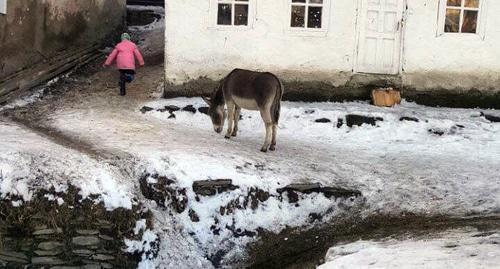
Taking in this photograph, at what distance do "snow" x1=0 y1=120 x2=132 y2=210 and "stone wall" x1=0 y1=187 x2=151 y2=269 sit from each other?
126mm

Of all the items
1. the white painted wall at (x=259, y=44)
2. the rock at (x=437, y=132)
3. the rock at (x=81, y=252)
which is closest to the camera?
the rock at (x=81, y=252)

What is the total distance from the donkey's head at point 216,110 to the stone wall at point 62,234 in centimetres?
307

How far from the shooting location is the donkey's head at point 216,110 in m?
10.7

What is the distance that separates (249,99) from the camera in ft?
32.9

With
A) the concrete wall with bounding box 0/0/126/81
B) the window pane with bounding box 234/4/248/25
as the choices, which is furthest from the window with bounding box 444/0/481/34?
the concrete wall with bounding box 0/0/126/81

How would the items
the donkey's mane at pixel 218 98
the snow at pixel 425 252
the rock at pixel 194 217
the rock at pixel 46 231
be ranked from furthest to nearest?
the donkey's mane at pixel 218 98 → the rock at pixel 194 217 → the rock at pixel 46 231 → the snow at pixel 425 252

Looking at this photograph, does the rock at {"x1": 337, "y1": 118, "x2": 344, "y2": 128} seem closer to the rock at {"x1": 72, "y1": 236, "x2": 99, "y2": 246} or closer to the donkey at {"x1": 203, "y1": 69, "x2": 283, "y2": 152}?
the donkey at {"x1": 203, "y1": 69, "x2": 283, "y2": 152}

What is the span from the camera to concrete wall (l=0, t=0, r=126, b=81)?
13.0 m

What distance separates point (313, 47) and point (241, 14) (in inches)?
61.1

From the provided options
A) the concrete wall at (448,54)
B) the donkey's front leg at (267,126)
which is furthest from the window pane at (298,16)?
the donkey's front leg at (267,126)

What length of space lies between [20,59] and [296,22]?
586 centimetres

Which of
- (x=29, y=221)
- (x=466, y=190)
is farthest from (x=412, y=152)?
(x=29, y=221)

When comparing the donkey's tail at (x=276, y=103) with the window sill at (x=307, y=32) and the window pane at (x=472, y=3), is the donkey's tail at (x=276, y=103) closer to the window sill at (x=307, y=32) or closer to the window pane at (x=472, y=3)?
the window sill at (x=307, y=32)

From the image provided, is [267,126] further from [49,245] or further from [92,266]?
[49,245]
